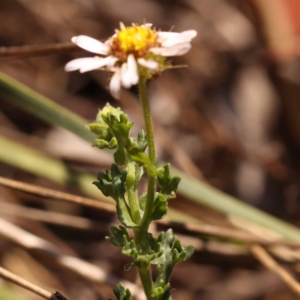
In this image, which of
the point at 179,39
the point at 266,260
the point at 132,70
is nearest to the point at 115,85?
the point at 132,70

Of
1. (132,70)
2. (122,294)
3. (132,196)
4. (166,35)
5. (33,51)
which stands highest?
(33,51)

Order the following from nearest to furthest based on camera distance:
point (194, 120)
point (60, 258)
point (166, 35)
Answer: point (166, 35), point (60, 258), point (194, 120)

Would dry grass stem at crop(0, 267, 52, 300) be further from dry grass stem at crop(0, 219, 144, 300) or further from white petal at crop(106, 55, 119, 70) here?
white petal at crop(106, 55, 119, 70)

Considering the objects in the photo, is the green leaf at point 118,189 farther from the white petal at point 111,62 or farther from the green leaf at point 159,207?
the white petal at point 111,62

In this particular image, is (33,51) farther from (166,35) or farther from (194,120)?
(194,120)

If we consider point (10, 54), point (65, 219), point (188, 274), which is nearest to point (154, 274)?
point (188, 274)

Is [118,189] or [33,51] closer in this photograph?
[118,189]

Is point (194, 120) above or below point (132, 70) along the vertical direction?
above
